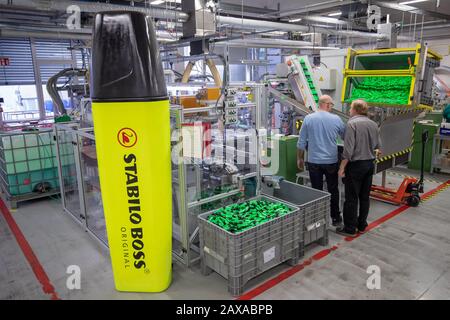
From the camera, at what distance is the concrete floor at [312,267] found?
119 inches

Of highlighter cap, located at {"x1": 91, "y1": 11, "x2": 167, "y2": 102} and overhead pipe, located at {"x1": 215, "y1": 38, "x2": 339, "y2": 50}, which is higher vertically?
overhead pipe, located at {"x1": 215, "y1": 38, "x2": 339, "y2": 50}

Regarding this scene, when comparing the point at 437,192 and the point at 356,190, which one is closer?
Answer: the point at 356,190

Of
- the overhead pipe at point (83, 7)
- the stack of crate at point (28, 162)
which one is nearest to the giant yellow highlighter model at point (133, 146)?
the overhead pipe at point (83, 7)

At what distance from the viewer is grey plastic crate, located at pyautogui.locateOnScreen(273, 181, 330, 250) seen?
3.55m

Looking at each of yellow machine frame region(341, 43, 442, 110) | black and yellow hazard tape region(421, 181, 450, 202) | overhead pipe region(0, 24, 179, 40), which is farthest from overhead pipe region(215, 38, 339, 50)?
black and yellow hazard tape region(421, 181, 450, 202)

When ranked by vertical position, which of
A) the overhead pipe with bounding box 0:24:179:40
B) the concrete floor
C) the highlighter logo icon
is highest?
the overhead pipe with bounding box 0:24:179:40

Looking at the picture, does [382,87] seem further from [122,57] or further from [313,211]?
[122,57]

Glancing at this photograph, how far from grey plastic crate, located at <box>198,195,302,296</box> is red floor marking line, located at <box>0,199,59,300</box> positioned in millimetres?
1441

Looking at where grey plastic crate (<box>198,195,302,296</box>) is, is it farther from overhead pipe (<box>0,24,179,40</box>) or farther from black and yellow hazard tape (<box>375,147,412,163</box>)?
overhead pipe (<box>0,24,179,40</box>)

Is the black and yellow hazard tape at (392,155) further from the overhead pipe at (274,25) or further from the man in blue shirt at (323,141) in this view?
the overhead pipe at (274,25)

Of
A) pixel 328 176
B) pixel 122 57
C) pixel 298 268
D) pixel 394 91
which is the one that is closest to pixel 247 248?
pixel 298 268

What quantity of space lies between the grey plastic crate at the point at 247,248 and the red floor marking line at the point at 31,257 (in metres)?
1.44

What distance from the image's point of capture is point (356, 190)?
3.89 metres

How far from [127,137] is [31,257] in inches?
85.5
